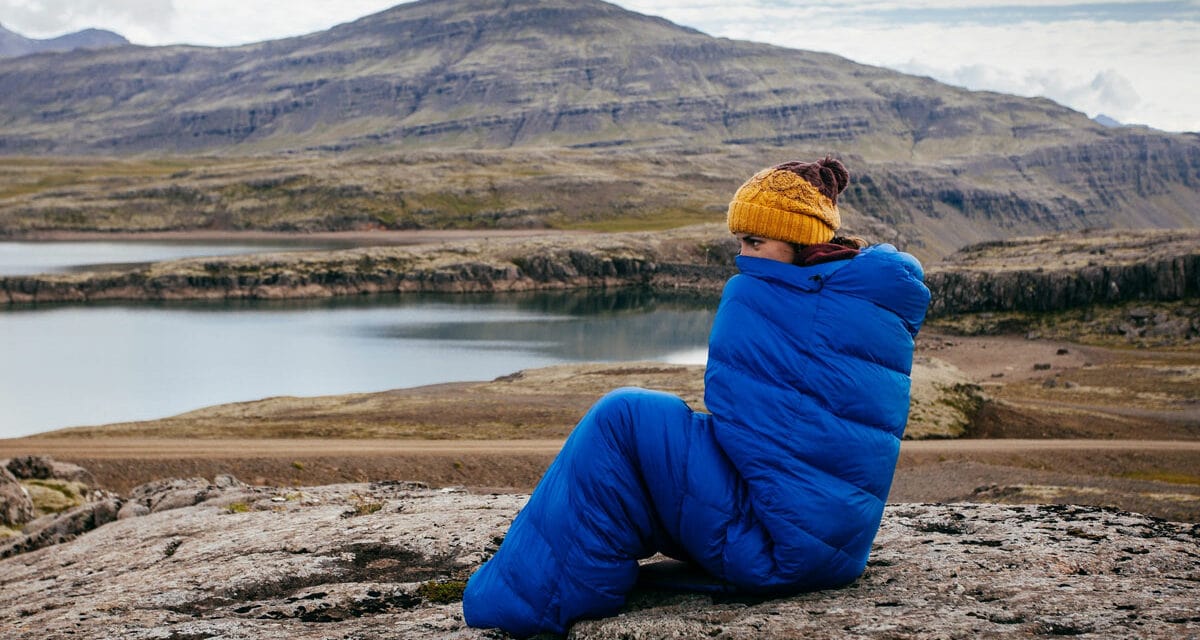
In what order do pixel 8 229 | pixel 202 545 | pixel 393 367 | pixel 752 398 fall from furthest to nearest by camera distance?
pixel 8 229
pixel 393 367
pixel 202 545
pixel 752 398

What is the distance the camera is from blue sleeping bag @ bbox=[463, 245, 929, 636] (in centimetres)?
756

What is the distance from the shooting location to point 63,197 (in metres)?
182

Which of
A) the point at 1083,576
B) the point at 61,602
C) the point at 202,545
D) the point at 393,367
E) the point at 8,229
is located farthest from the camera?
the point at 8,229

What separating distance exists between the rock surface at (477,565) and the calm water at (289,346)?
44.6 m

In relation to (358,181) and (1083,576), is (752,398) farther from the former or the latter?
(358,181)

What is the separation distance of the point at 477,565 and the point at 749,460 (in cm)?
420

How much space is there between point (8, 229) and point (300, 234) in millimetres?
46355

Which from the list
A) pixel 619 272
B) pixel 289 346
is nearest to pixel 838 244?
pixel 289 346

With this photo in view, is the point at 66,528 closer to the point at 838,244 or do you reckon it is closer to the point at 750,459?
the point at 750,459

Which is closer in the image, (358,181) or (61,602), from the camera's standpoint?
(61,602)

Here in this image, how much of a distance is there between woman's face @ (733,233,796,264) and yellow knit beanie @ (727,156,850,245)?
0.14 ft

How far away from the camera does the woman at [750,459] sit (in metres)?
7.56

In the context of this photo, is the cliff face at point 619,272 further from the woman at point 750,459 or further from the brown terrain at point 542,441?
the woman at point 750,459

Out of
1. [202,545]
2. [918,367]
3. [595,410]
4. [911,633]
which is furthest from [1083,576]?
[918,367]
